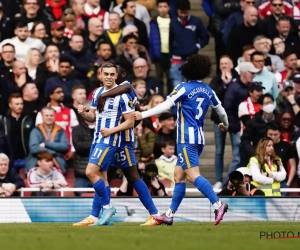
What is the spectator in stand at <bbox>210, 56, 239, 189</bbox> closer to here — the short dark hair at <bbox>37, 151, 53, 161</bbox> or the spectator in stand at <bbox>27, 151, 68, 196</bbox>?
the spectator in stand at <bbox>27, 151, 68, 196</bbox>

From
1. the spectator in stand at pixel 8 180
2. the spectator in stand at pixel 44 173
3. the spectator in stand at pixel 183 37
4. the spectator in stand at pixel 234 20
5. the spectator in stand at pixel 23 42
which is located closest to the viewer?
the spectator in stand at pixel 8 180

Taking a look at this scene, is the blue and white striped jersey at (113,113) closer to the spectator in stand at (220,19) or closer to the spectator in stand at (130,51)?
the spectator in stand at (130,51)

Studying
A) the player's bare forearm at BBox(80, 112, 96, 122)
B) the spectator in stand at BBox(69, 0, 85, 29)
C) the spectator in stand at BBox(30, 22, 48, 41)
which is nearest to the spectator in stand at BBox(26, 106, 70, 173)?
the spectator in stand at BBox(30, 22, 48, 41)

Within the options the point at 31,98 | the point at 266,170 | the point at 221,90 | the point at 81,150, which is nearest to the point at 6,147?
the point at 81,150

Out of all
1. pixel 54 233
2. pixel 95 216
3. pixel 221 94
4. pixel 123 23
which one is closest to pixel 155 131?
pixel 221 94

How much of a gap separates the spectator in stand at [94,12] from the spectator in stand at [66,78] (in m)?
1.92

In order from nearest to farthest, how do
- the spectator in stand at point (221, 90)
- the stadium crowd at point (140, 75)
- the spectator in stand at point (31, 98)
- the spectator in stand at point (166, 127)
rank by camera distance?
the stadium crowd at point (140, 75), the spectator in stand at point (166, 127), the spectator in stand at point (31, 98), the spectator in stand at point (221, 90)

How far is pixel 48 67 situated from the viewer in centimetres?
2270

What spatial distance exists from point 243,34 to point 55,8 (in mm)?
3929

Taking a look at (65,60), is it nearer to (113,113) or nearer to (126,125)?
(113,113)

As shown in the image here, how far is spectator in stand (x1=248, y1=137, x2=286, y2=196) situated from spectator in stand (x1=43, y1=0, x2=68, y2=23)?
6.32 meters

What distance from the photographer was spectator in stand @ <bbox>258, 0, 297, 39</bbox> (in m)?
24.8

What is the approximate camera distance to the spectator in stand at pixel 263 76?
74.7 feet

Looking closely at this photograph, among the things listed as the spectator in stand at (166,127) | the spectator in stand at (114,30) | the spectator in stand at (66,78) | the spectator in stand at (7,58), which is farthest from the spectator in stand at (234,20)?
the spectator in stand at (7,58)
